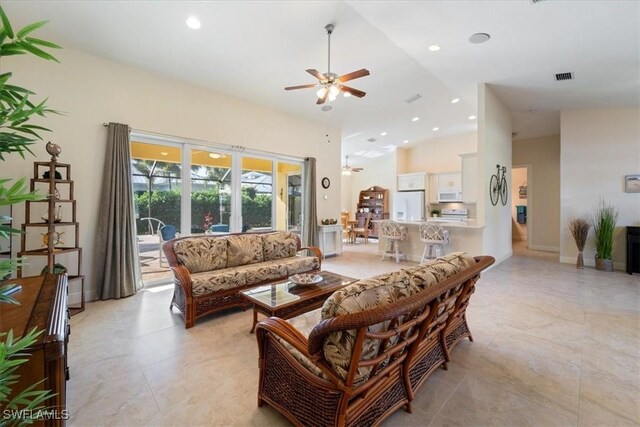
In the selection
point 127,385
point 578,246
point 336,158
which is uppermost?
point 336,158

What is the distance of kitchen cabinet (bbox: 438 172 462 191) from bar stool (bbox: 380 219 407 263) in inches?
139

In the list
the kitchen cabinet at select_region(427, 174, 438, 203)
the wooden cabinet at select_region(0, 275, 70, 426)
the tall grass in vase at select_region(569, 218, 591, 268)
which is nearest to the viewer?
the wooden cabinet at select_region(0, 275, 70, 426)

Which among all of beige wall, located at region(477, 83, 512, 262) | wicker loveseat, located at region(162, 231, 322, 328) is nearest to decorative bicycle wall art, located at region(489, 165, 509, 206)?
beige wall, located at region(477, 83, 512, 262)

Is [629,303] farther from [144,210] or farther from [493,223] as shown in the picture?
[144,210]

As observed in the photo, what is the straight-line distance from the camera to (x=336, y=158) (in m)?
7.08

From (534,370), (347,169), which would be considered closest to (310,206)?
(347,169)

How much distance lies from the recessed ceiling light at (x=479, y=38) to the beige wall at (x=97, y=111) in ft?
12.5

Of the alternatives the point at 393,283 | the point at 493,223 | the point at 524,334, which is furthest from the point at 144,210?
the point at 493,223

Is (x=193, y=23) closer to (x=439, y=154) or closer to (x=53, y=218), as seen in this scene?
(x=53, y=218)

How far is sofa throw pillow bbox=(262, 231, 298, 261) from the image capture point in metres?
4.11

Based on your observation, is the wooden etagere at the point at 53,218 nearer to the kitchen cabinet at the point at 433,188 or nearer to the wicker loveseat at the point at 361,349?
the wicker loveseat at the point at 361,349

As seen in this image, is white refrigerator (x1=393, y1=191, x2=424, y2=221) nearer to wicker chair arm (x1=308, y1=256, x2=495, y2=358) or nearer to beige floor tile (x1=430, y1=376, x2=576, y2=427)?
beige floor tile (x1=430, y1=376, x2=576, y2=427)

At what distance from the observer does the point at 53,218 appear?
3104mm

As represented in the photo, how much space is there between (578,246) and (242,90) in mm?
7163
